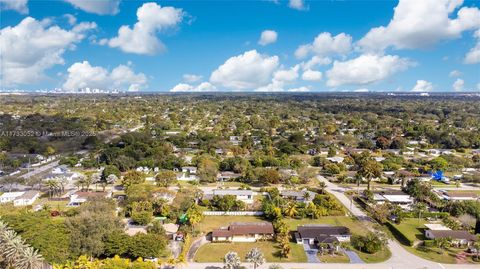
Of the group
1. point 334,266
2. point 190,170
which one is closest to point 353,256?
point 334,266

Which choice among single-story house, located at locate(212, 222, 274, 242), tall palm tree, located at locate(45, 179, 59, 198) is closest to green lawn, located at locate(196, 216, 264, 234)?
single-story house, located at locate(212, 222, 274, 242)

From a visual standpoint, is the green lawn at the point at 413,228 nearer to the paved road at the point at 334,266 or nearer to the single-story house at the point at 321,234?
the paved road at the point at 334,266

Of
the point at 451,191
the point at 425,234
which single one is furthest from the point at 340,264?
the point at 451,191

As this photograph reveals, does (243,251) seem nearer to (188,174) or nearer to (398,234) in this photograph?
(398,234)

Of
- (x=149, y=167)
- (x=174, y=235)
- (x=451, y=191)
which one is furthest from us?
(x=149, y=167)

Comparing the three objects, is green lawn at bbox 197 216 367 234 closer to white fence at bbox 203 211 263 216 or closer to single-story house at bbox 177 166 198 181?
white fence at bbox 203 211 263 216

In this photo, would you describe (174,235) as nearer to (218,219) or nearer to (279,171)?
(218,219)

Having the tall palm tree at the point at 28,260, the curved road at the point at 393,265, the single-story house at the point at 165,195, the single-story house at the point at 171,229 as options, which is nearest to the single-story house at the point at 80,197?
the single-story house at the point at 165,195
